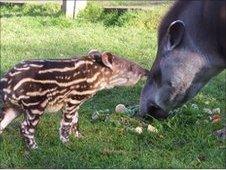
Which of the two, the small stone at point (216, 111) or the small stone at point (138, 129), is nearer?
the small stone at point (138, 129)

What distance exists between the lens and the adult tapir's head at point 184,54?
423 cm

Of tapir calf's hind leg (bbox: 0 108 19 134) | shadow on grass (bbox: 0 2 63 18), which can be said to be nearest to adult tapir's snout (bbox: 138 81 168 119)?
tapir calf's hind leg (bbox: 0 108 19 134)

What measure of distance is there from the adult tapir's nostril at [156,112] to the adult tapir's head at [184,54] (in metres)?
0.02

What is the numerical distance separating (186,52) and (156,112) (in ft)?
2.34

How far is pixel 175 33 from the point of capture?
437 centimetres

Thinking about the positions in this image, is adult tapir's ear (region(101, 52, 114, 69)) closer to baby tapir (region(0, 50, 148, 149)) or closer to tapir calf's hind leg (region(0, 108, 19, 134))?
baby tapir (region(0, 50, 148, 149))

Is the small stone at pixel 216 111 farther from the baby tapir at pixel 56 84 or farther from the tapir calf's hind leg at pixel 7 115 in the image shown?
the tapir calf's hind leg at pixel 7 115

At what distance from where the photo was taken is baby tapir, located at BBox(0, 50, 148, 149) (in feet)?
15.8

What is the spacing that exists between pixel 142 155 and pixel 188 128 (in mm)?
705

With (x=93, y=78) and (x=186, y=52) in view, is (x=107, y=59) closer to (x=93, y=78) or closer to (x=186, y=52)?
(x=93, y=78)

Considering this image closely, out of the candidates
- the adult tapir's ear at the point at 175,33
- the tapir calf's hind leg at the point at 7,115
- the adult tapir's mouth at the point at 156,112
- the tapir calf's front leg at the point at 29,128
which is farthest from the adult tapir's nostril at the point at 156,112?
the tapir calf's hind leg at the point at 7,115

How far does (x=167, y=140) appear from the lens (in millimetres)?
5328

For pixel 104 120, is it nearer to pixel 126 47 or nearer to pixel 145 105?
pixel 145 105

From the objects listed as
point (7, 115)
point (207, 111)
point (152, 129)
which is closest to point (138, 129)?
point (152, 129)
